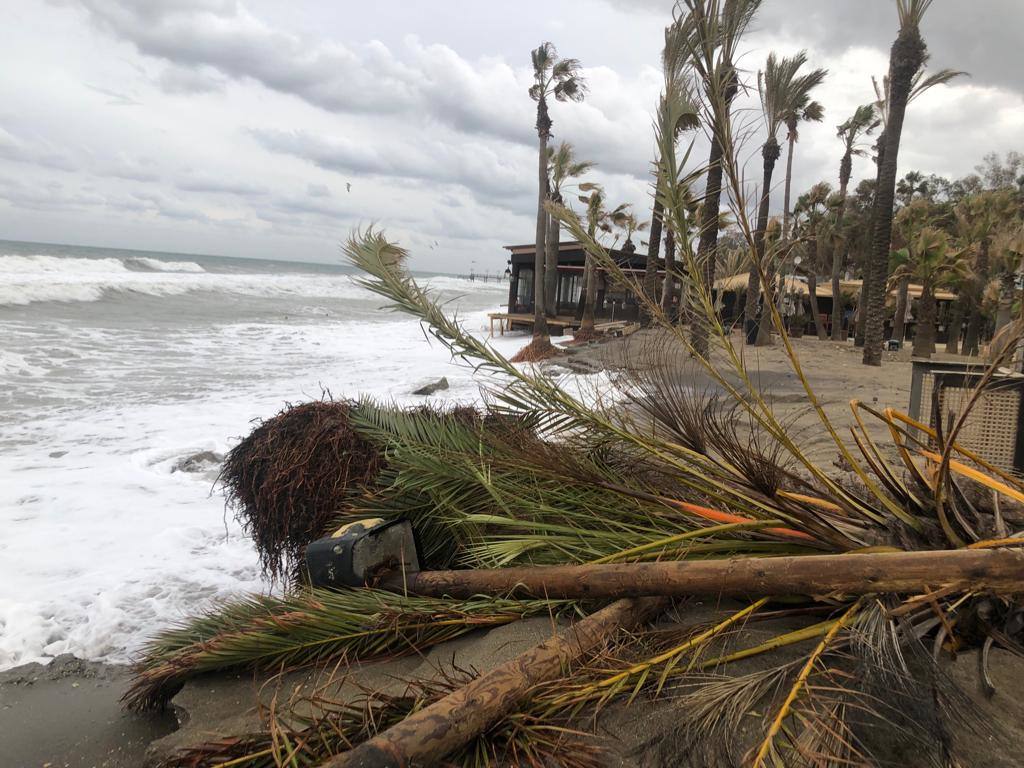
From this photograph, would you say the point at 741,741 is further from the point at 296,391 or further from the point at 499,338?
the point at 499,338

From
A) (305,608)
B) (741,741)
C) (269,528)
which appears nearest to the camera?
(741,741)

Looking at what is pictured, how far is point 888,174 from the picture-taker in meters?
16.9

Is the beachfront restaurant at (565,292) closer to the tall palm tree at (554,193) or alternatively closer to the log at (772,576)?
the tall palm tree at (554,193)

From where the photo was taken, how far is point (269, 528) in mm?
3691

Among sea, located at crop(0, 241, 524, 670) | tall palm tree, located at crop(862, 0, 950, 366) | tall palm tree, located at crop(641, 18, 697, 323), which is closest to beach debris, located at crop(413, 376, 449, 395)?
sea, located at crop(0, 241, 524, 670)

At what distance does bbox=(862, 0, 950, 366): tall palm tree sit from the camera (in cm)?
1534

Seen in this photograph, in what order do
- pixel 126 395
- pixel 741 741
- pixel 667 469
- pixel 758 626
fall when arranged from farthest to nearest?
pixel 126 395, pixel 667 469, pixel 758 626, pixel 741 741

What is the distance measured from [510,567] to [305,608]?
0.82 m

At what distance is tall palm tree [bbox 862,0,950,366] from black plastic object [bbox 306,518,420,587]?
1626cm

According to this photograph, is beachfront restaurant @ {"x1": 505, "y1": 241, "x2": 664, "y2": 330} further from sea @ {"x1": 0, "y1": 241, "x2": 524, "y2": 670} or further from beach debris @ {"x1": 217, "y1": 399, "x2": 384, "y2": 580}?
beach debris @ {"x1": 217, "y1": 399, "x2": 384, "y2": 580}

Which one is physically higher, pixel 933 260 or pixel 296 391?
pixel 933 260

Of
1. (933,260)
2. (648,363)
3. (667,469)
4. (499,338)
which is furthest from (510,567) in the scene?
(499,338)

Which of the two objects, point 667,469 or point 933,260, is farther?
point 933,260

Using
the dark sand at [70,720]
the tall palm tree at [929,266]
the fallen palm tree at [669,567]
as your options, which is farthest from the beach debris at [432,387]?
the tall palm tree at [929,266]
